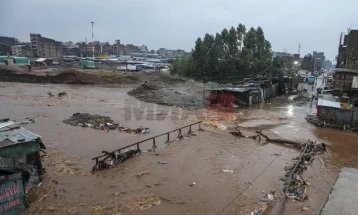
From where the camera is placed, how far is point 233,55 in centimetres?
4956

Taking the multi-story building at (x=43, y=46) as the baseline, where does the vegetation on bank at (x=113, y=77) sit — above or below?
below

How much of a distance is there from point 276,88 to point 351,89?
15.1 metres

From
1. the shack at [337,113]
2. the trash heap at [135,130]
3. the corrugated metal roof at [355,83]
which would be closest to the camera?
the trash heap at [135,130]

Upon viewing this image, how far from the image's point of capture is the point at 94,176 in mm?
10445

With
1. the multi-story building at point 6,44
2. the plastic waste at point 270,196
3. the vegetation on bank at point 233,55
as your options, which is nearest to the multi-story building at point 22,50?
the multi-story building at point 6,44

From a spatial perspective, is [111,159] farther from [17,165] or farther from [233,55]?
[233,55]

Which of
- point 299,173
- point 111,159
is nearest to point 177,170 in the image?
point 111,159

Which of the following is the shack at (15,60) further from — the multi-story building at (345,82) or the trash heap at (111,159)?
the multi-story building at (345,82)

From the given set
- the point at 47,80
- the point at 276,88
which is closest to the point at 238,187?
the point at 276,88

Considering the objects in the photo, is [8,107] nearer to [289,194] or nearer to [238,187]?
[238,187]

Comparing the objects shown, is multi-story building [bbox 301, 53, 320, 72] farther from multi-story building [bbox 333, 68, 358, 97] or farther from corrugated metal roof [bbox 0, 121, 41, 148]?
corrugated metal roof [bbox 0, 121, 41, 148]

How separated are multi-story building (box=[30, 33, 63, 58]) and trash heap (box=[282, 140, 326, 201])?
7092 cm

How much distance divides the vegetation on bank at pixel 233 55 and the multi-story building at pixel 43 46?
44.6m

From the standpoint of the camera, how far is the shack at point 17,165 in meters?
7.11
